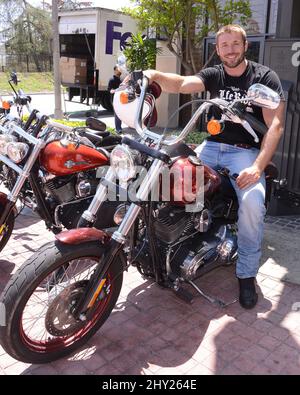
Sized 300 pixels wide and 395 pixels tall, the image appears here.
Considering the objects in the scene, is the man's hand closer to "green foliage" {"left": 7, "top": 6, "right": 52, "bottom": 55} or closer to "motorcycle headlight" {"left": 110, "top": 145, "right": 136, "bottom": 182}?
"motorcycle headlight" {"left": 110, "top": 145, "right": 136, "bottom": 182}

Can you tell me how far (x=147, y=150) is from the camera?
8.03 ft

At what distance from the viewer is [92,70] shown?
14.8 m

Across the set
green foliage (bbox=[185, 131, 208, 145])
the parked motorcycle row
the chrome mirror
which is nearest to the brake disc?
the parked motorcycle row

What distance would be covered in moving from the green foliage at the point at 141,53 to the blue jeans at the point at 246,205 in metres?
7.03

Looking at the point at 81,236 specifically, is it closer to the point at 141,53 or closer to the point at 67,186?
the point at 67,186

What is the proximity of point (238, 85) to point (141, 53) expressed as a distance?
23.5 feet

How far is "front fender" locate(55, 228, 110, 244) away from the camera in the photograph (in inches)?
95.3

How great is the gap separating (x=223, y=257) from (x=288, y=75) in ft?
8.00

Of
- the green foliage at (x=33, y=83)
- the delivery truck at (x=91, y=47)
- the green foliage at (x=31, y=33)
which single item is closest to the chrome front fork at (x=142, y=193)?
the delivery truck at (x=91, y=47)

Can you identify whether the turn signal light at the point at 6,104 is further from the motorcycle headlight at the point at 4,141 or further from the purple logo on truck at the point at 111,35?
the purple logo on truck at the point at 111,35

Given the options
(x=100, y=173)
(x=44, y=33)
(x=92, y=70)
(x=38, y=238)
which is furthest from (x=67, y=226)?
(x=44, y=33)

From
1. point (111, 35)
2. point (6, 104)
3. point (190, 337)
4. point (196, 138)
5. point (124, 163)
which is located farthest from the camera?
point (111, 35)

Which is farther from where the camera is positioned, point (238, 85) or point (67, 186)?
point (67, 186)

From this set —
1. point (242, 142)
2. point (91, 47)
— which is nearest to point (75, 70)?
point (91, 47)
